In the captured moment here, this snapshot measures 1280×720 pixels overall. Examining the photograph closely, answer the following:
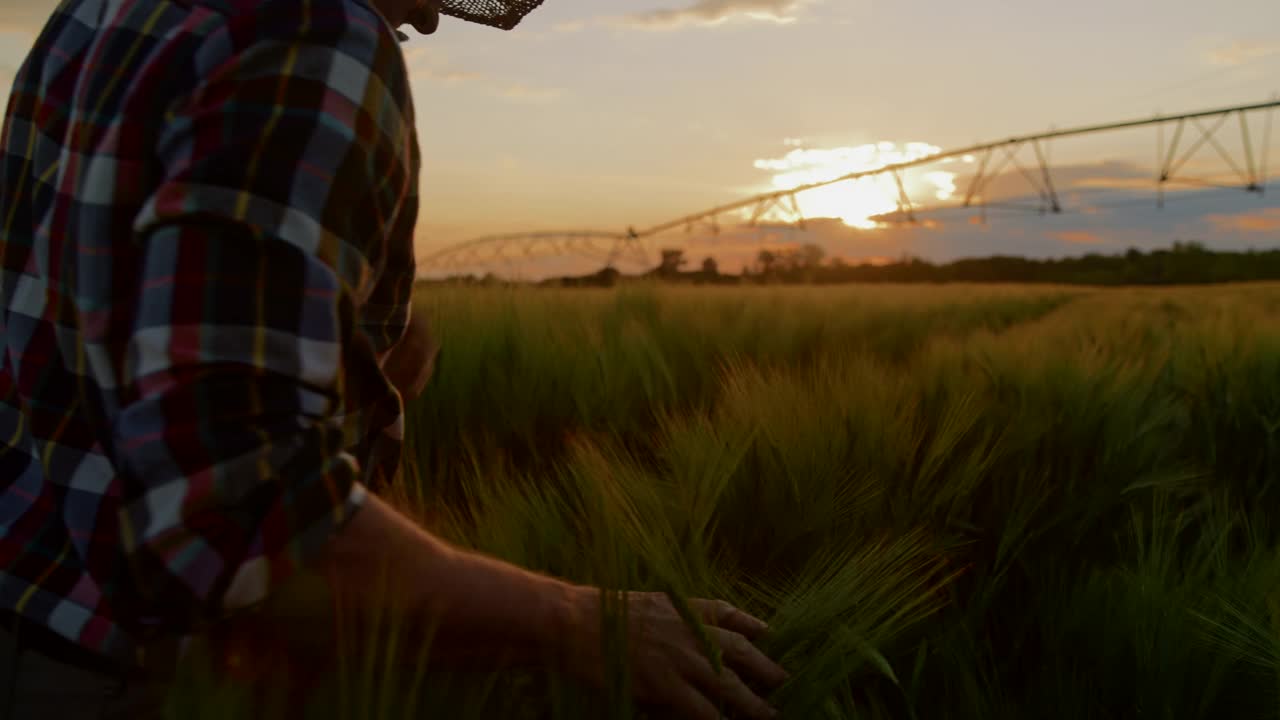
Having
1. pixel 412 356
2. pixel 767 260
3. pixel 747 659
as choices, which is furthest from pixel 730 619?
pixel 767 260

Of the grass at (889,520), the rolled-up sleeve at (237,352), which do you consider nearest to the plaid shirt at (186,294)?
the rolled-up sleeve at (237,352)

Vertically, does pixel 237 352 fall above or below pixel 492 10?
below

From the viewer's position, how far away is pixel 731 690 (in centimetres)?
70

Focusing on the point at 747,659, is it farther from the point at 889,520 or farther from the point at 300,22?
the point at 300,22

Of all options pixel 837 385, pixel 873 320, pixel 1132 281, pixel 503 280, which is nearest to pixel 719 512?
pixel 837 385

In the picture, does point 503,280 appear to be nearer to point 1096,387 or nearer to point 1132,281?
point 1096,387

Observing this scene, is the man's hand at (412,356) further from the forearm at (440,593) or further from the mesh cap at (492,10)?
the mesh cap at (492,10)

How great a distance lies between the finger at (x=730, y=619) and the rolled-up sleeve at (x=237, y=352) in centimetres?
33

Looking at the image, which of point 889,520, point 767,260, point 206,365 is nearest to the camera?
point 206,365

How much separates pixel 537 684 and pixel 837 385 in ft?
3.19

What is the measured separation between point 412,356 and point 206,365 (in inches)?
23.3

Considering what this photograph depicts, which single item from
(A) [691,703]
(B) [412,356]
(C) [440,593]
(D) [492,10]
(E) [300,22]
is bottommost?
(A) [691,703]

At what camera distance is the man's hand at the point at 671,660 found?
26.2 inches

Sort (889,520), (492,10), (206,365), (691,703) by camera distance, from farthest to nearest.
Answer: (492,10) < (889,520) < (691,703) < (206,365)
